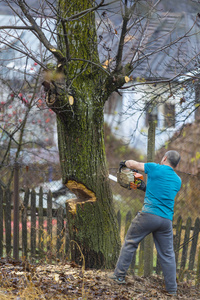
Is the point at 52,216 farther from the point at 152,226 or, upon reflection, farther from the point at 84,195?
the point at 152,226

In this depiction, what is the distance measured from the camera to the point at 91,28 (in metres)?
4.50

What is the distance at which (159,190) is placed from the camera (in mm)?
4172

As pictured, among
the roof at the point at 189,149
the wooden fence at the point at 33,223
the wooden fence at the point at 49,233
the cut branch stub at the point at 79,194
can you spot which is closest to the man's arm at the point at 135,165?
the cut branch stub at the point at 79,194

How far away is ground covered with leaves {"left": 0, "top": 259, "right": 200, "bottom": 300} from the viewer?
3.47m

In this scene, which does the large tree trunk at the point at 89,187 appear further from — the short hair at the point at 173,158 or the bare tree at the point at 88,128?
the short hair at the point at 173,158

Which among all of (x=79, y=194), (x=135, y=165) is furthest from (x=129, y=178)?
(x=79, y=194)

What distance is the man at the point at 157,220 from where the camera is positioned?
415 centimetres

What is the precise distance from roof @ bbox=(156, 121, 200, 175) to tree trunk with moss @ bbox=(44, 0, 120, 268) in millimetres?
5527

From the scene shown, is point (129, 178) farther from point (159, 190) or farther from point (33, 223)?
point (33, 223)

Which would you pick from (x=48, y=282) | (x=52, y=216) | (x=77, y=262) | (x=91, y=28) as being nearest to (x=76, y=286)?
(x=48, y=282)

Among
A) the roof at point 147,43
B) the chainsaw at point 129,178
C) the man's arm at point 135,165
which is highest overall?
the roof at point 147,43

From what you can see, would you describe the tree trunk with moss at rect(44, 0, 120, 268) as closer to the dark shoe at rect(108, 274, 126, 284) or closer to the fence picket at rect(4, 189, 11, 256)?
the dark shoe at rect(108, 274, 126, 284)

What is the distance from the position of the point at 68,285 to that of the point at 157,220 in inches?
49.4

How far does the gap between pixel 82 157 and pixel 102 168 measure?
0.32 metres
